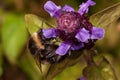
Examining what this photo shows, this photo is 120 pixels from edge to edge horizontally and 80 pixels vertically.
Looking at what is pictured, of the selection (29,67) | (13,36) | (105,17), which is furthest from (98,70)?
(13,36)

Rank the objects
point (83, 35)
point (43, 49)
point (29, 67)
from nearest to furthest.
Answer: point (83, 35)
point (43, 49)
point (29, 67)

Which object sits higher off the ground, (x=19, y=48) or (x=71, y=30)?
(x=71, y=30)

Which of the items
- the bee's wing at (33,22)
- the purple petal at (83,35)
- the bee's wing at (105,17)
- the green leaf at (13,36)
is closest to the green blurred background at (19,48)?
the green leaf at (13,36)

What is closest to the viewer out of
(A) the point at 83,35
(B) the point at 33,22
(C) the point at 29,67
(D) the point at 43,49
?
(A) the point at 83,35

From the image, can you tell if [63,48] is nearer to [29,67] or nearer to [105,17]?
[105,17]

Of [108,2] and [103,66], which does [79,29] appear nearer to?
[103,66]

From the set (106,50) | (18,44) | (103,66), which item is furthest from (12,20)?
(103,66)
